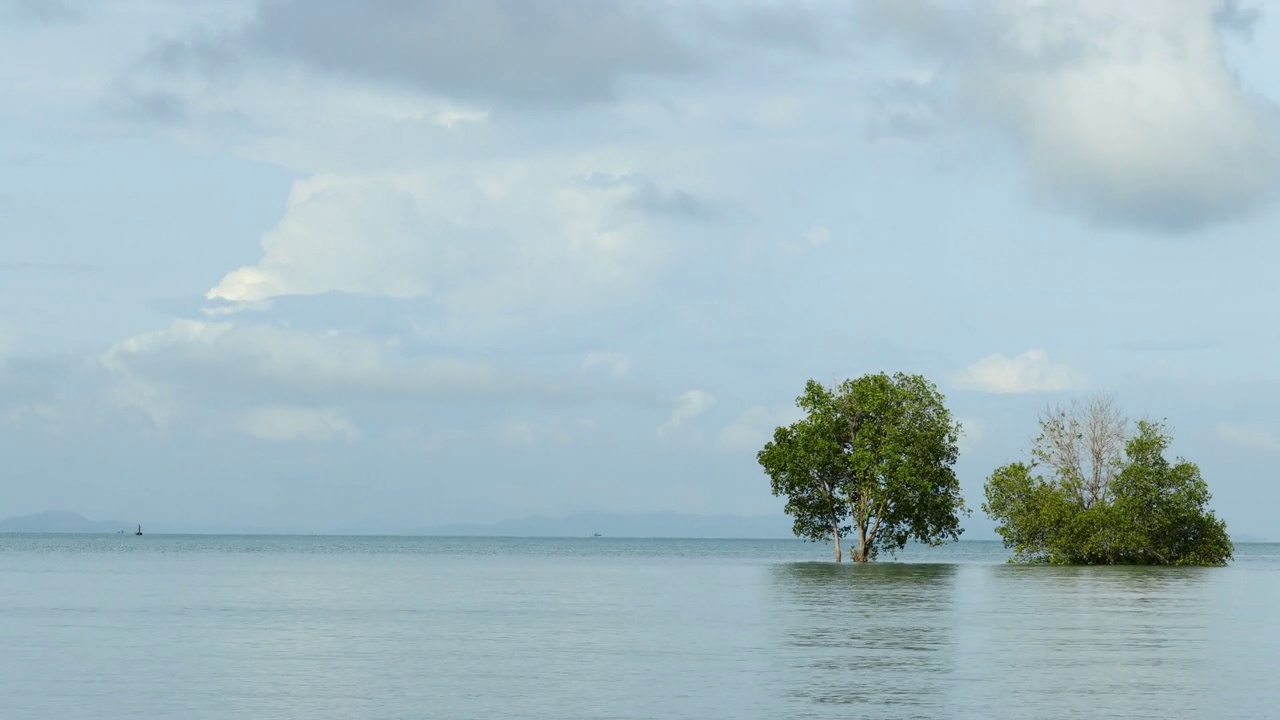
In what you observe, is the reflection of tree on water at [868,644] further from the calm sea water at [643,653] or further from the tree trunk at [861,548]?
the tree trunk at [861,548]

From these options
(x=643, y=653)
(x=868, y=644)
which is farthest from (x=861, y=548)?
(x=643, y=653)

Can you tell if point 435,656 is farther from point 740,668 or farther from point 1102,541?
point 1102,541

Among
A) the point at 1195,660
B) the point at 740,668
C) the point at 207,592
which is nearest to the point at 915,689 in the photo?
the point at 740,668

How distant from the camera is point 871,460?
93.3 metres

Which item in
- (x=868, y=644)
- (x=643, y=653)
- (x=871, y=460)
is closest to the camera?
(x=643, y=653)

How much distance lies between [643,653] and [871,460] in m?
59.5

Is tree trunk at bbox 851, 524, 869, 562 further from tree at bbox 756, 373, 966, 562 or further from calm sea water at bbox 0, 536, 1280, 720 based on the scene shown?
calm sea water at bbox 0, 536, 1280, 720

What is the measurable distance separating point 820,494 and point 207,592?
143 feet

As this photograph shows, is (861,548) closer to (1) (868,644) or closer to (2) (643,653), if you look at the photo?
(1) (868,644)

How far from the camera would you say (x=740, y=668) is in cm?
3203

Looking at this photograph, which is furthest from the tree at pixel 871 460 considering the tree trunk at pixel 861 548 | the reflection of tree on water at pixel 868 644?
the reflection of tree on water at pixel 868 644

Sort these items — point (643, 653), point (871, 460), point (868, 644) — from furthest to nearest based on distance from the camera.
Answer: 1. point (871, 460)
2. point (868, 644)
3. point (643, 653)

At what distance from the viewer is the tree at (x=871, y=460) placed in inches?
3713

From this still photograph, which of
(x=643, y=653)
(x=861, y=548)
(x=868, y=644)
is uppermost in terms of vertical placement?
(x=861, y=548)
